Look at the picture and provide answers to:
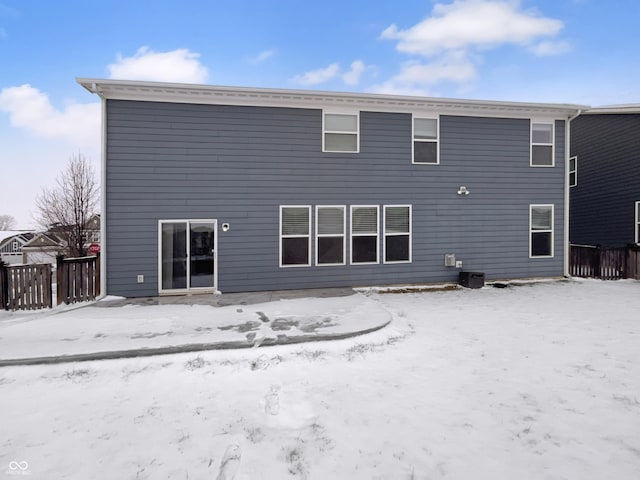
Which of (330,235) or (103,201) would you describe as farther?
(330,235)

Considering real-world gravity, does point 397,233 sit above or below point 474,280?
above

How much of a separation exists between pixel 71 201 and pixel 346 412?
22.4 m

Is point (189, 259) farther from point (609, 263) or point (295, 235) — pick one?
point (609, 263)

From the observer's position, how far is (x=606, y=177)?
12172mm

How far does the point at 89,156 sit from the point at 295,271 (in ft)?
63.1

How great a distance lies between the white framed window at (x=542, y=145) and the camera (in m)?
9.43

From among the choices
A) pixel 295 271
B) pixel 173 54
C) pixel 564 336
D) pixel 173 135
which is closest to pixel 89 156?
pixel 173 54

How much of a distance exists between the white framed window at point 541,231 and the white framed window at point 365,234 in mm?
4715

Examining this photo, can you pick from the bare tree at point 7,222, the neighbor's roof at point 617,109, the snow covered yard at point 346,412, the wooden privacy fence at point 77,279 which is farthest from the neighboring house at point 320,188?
the bare tree at point 7,222

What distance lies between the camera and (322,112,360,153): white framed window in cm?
838

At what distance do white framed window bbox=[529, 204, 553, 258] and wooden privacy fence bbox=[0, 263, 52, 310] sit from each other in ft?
39.8

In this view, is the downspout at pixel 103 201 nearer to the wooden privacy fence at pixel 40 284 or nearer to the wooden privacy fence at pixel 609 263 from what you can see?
the wooden privacy fence at pixel 40 284

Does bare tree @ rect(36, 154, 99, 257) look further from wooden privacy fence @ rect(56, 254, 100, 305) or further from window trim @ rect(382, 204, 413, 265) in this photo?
window trim @ rect(382, 204, 413, 265)

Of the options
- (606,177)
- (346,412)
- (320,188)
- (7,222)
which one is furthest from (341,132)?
(7,222)
